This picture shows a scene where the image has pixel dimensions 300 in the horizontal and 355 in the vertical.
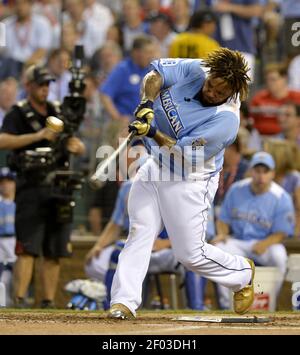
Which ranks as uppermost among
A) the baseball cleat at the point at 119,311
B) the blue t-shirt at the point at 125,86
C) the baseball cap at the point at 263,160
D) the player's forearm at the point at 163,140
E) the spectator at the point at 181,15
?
the spectator at the point at 181,15

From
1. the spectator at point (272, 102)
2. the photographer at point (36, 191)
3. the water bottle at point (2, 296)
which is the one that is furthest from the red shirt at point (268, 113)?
the water bottle at point (2, 296)

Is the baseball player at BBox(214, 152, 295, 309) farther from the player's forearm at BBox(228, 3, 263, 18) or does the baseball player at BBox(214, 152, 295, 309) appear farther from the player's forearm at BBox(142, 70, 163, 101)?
the player's forearm at BBox(142, 70, 163, 101)

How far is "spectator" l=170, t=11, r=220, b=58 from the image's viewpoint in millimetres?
13383

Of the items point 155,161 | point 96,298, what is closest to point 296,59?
point 96,298

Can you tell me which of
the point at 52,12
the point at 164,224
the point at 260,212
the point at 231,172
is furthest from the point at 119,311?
the point at 52,12

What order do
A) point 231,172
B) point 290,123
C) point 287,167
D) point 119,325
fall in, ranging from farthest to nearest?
1. point 290,123
2. point 287,167
3. point 231,172
4. point 119,325

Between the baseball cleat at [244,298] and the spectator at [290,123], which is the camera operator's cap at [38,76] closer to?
the baseball cleat at [244,298]

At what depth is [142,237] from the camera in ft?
27.9

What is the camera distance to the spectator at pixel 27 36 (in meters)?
15.5

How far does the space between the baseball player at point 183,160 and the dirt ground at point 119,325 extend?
33cm

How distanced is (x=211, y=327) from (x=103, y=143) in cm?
561

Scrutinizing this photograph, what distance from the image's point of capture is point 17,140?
11.0 m

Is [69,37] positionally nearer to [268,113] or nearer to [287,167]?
[268,113]

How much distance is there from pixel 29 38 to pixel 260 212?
5070 mm
